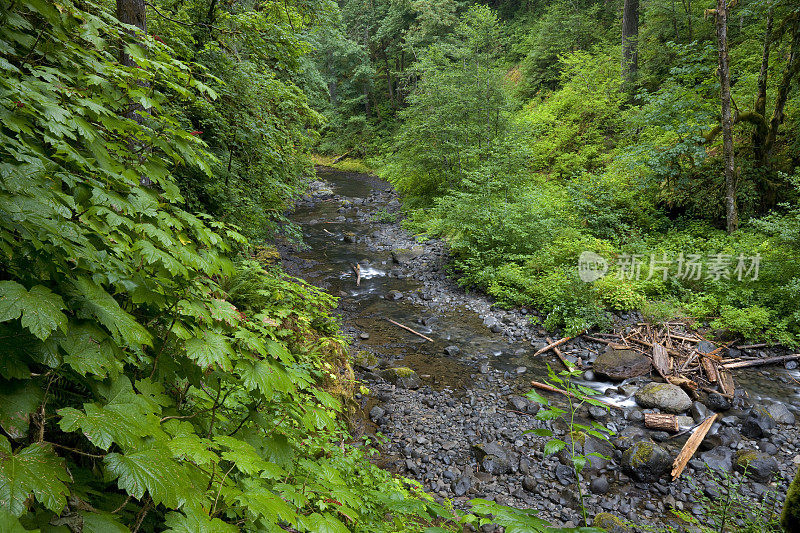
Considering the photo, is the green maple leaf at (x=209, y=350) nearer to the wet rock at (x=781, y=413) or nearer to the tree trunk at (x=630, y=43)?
the wet rock at (x=781, y=413)

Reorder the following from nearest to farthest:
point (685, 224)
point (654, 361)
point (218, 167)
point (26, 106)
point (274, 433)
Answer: point (26, 106)
point (274, 433)
point (218, 167)
point (654, 361)
point (685, 224)

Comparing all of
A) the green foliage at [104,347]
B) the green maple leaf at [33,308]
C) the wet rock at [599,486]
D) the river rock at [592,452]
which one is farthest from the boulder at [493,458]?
the green maple leaf at [33,308]

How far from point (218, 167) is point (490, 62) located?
13.0 meters

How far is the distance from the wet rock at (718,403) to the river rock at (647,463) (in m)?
1.94

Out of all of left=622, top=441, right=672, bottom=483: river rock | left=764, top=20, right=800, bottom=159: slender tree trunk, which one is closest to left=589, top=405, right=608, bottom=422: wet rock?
left=622, top=441, right=672, bottom=483: river rock

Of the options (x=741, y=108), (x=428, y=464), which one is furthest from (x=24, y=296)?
(x=741, y=108)

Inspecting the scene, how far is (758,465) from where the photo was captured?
16.1 ft

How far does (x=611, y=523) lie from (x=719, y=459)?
7.38ft

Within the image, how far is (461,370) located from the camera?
7621 millimetres

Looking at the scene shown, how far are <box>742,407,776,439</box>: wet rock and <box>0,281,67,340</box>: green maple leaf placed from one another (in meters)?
8.30

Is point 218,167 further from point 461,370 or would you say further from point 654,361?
point 654,361

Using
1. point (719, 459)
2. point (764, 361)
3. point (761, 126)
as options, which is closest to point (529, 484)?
point (719, 459)
